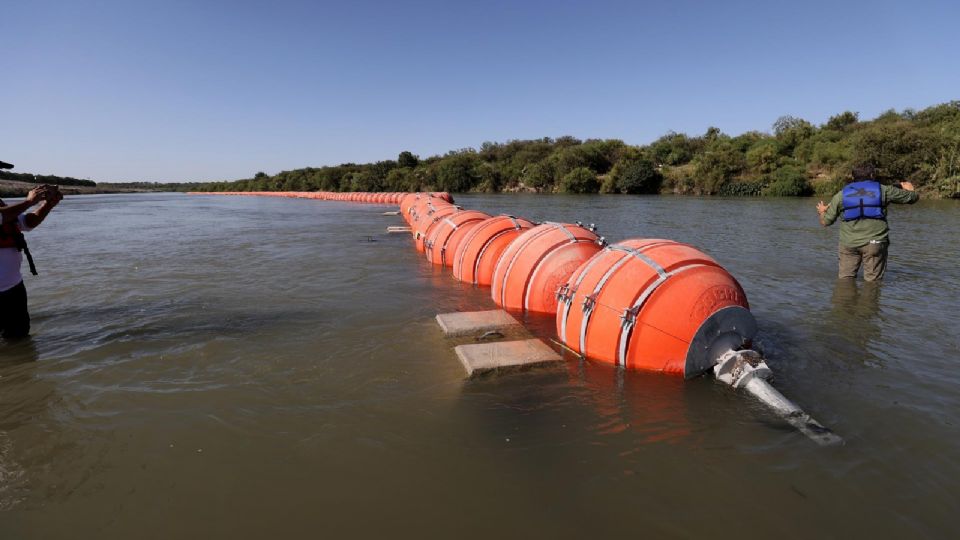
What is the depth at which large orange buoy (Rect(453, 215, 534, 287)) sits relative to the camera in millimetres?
9297

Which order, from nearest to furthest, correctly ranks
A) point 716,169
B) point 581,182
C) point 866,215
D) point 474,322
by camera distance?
point 474,322, point 866,215, point 716,169, point 581,182

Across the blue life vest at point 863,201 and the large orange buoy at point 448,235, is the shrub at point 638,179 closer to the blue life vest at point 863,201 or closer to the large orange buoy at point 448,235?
the large orange buoy at point 448,235

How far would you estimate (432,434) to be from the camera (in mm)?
3914

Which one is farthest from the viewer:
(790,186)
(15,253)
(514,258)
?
(790,186)

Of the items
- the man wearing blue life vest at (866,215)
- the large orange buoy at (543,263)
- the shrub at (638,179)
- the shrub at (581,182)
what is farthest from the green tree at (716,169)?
the large orange buoy at (543,263)

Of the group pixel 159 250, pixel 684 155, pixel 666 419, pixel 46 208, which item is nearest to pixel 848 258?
pixel 666 419

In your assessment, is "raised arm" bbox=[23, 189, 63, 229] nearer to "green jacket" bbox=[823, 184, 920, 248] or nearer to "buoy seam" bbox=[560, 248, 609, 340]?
"buoy seam" bbox=[560, 248, 609, 340]

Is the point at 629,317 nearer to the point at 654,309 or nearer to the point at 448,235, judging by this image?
the point at 654,309

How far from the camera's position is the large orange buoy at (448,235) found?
1141 cm

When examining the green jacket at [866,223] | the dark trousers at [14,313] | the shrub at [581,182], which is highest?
the shrub at [581,182]

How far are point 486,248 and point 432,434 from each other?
583 centimetres

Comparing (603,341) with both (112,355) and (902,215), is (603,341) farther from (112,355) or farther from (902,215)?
(902,215)

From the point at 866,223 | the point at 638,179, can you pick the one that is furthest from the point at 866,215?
the point at 638,179

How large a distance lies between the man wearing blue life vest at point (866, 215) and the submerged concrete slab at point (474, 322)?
6.13 meters
